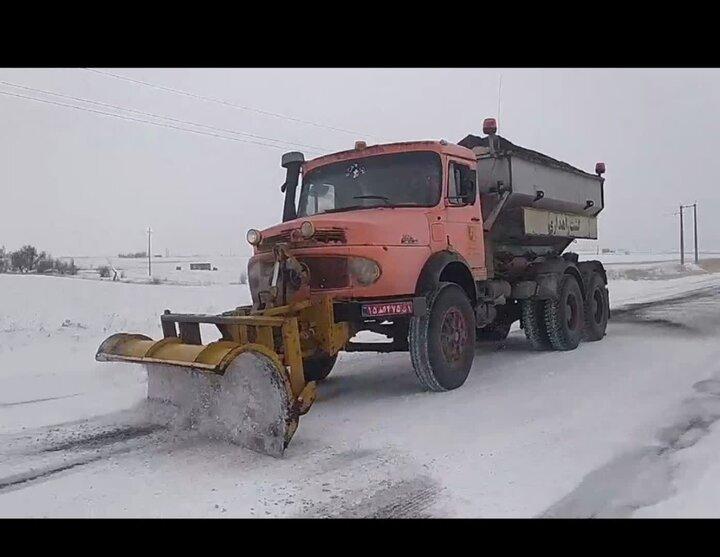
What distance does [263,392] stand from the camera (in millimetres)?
4805

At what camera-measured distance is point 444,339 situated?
6.96 meters

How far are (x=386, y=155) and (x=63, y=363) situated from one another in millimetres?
5101

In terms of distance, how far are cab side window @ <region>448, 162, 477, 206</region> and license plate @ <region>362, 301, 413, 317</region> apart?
59.3 inches

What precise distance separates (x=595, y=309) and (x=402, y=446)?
7094mm

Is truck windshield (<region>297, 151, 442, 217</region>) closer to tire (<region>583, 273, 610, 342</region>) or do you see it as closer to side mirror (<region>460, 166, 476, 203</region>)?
side mirror (<region>460, 166, 476, 203</region>)

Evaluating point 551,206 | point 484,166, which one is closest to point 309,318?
point 484,166

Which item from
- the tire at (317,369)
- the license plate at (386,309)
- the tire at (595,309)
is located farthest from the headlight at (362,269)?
the tire at (595,309)

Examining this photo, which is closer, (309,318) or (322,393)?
(309,318)

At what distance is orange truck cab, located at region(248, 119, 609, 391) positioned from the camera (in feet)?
20.9

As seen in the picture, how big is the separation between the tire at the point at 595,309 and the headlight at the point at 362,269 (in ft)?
18.6

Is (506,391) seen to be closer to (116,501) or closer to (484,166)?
(484,166)

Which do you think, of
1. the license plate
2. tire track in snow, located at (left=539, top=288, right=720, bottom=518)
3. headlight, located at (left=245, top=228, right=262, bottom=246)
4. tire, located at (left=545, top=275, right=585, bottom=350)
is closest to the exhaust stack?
headlight, located at (left=245, top=228, right=262, bottom=246)

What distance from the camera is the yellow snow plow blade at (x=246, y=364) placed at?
4773mm

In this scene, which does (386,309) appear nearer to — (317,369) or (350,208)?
(350,208)
